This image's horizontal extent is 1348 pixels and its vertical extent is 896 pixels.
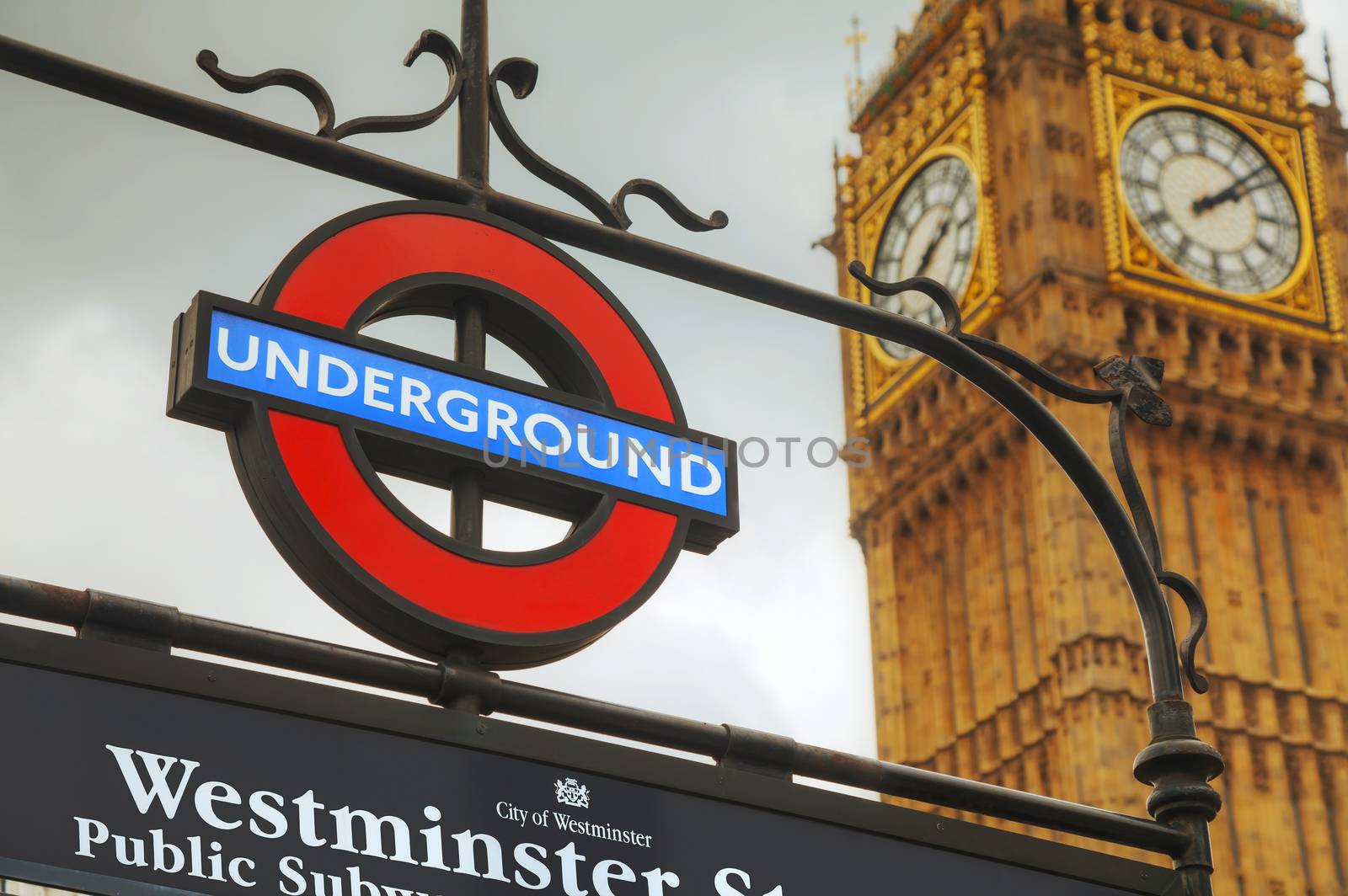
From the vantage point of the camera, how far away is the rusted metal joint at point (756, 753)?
Result: 482cm

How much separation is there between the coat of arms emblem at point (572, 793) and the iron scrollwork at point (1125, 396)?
191cm

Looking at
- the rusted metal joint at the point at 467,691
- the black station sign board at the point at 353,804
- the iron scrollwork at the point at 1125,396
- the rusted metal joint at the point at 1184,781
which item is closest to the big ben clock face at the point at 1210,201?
the iron scrollwork at the point at 1125,396

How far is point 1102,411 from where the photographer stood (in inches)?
1734

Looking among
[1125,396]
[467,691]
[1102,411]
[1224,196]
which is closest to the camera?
[467,691]

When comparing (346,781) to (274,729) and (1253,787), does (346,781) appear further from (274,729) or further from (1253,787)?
(1253,787)

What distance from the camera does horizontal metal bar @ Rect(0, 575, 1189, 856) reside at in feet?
13.8

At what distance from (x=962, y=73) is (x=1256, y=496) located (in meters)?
10.2

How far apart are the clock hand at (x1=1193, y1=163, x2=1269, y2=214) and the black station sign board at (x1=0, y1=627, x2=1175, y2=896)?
137 ft

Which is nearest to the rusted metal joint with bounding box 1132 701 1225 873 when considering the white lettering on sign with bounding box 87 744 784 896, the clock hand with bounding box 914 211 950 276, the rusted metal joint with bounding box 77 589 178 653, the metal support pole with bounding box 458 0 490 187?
the white lettering on sign with bounding box 87 744 784 896

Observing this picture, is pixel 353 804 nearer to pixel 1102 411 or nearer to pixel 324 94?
pixel 324 94

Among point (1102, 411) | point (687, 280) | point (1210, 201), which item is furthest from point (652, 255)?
point (1210, 201)

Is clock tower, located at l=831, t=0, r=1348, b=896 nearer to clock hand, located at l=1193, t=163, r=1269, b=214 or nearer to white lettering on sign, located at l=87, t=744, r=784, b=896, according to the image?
clock hand, located at l=1193, t=163, r=1269, b=214

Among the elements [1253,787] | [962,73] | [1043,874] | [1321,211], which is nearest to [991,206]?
[962,73]

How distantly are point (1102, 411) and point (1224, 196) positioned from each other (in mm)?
5184
